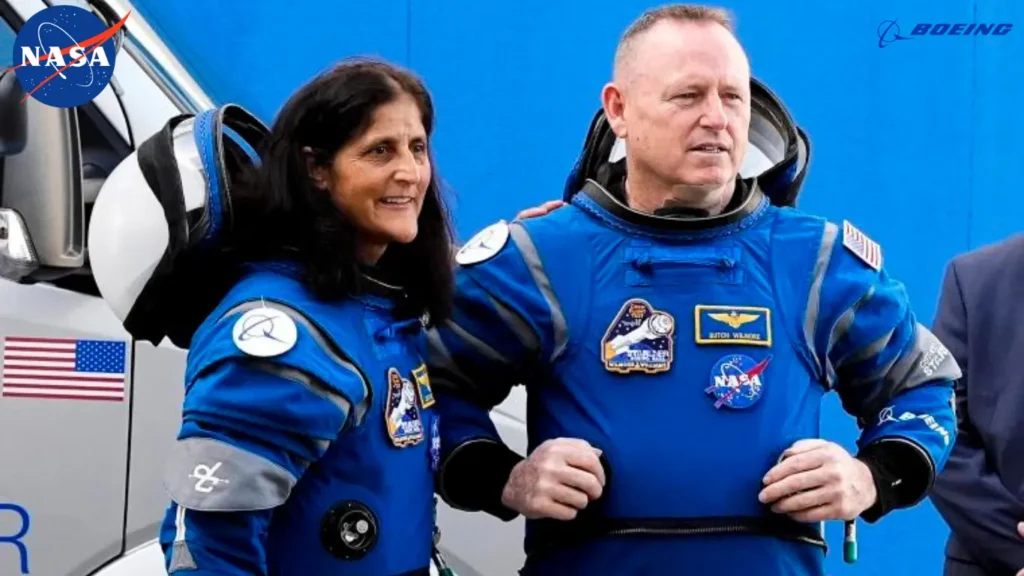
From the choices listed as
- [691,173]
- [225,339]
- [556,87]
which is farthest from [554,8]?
[225,339]

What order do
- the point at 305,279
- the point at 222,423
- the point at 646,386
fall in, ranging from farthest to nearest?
the point at 646,386, the point at 305,279, the point at 222,423

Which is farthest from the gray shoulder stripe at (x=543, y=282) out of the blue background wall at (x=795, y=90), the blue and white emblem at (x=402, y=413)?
the blue background wall at (x=795, y=90)

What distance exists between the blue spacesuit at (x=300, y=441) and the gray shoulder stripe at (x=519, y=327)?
0.60ft

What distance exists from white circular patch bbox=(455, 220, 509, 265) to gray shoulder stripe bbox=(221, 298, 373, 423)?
0.42 meters

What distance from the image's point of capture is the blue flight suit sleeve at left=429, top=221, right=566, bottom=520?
6.31 feet

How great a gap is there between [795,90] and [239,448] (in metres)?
2.00

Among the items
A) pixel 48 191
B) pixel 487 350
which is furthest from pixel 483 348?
pixel 48 191

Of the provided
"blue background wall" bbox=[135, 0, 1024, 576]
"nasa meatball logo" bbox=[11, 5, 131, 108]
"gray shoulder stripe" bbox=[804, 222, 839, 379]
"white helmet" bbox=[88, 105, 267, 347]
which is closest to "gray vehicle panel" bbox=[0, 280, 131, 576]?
"nasa meatball logo" bbox=[11, 5, 131, 108]

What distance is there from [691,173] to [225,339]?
0.79 metres

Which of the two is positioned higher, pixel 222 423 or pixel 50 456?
pixel 222 423

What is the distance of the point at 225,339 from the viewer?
1.55 meters

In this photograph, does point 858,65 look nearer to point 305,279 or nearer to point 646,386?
point 646,386

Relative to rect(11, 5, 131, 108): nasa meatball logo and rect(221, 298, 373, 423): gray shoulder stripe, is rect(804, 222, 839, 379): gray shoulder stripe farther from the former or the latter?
rect(11, 5, 131, 108): nasa meatball logo

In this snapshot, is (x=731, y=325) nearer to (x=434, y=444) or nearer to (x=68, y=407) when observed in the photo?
(x=434, y=444)
